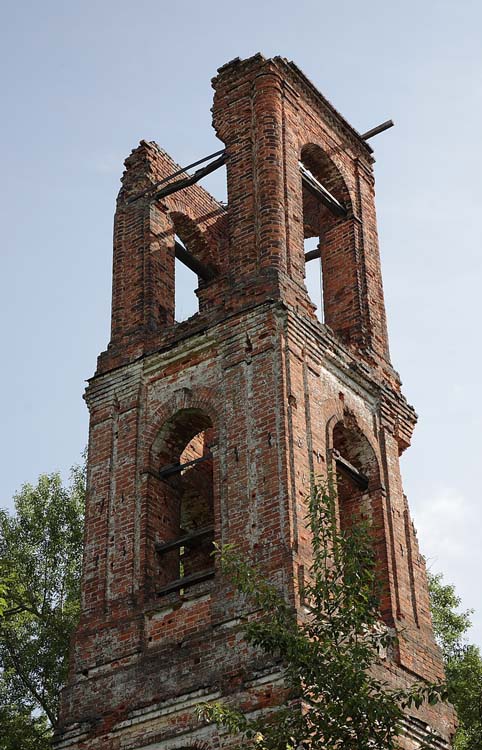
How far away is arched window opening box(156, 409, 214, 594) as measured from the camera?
1619 centimetres

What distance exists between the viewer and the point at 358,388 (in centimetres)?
1750

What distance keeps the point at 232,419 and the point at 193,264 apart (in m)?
4.77

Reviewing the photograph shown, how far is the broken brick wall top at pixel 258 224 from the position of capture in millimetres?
17438

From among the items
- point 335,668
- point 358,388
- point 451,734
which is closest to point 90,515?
point 358,388

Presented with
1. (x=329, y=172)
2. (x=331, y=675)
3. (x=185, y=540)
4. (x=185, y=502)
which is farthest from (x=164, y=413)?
(x=331, y=675)

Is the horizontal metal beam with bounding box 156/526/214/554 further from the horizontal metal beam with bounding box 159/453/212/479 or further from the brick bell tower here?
the horizontal metal beam with bounding box 159/453/212/479

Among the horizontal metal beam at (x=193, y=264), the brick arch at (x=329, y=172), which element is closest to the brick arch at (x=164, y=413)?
the horizontal metal beam at (x=193, y=264)

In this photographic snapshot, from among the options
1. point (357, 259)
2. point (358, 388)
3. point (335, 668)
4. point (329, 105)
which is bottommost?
point (335, 668)

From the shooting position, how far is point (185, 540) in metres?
16.0

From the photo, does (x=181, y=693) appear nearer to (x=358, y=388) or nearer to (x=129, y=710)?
(x=129, y=710)

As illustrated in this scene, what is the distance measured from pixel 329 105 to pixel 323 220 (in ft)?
5.13

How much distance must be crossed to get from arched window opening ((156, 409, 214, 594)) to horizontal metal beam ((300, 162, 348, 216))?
3608 millimetres

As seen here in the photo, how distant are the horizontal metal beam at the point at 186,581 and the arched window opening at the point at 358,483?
1918 millimetres

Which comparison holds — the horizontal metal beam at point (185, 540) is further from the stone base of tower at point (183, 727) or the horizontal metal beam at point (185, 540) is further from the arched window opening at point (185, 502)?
the stone base of tower at point (183, 727)
